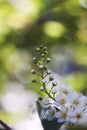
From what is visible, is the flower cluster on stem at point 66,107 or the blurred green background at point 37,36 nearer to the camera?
the flower cluster on stem at point 66,107

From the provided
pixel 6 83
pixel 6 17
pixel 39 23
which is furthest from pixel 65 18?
pixel 6 83

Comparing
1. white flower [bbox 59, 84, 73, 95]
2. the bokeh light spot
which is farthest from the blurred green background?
→ white flower [bbox 59, 84, 73, 95]

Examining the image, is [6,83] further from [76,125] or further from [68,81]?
[76,125]

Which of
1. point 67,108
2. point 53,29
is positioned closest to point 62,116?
point 67,108

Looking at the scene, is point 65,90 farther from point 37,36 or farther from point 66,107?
point 37,36

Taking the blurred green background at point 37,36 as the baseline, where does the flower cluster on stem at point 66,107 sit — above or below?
below

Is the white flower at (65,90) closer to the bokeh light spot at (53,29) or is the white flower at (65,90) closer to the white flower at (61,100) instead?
the white flower at (61,100)

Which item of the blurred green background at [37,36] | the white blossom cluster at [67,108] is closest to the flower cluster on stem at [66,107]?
the white blossom cluster at [67,108]
